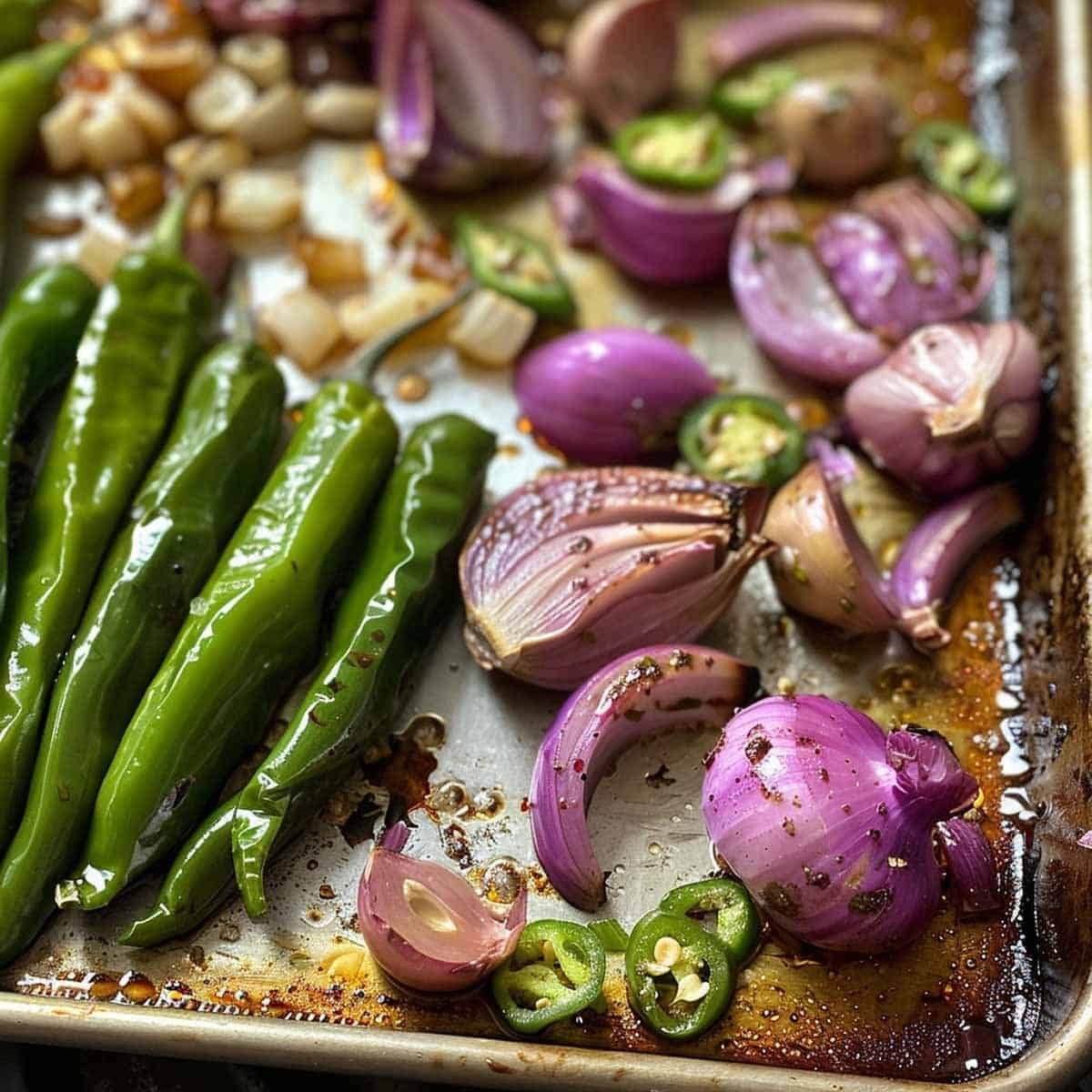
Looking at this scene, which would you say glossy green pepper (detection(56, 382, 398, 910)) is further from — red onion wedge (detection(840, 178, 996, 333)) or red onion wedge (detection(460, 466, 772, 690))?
red onion wedge (detection(840, 178, 996, 333))

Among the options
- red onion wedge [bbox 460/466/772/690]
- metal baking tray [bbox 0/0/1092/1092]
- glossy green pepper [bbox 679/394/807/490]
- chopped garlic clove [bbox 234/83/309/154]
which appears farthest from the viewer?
chopped garlic clove [bbox 234/83/309/154]

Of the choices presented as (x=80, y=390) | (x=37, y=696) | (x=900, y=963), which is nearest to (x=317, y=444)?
(x=80, y=390)

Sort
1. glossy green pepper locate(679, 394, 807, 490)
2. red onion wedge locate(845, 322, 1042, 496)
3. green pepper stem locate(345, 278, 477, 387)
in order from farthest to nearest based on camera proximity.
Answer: green pepper stem locate(345, 278, 477, 387) < glossy green pepper locate(679, 394, 807, 490) < red onion wedge locate(845, 322, 1042, 496)

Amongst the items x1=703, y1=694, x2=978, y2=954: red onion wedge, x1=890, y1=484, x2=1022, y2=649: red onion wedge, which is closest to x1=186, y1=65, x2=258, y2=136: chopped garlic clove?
x1=890, y1=484, x2=1022, y2=649: red onion wedge

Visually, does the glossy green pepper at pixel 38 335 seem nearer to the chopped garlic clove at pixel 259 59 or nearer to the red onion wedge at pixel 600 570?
the chopped garlic clove at pixel 259 59

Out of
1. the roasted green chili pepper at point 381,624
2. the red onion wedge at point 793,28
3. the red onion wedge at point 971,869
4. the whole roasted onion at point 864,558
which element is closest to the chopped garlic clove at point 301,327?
the roasted green chili pepper at point 381,624

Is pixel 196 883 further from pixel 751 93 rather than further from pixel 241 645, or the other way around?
pixel 751 93

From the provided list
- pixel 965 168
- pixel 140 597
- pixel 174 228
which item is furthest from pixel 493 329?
pixel 965 168
